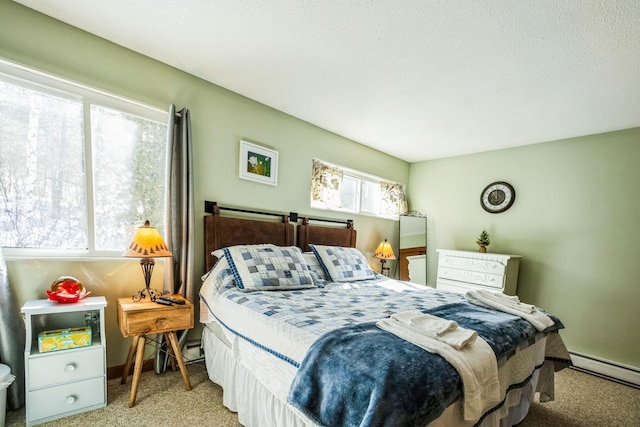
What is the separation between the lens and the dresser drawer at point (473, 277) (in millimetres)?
3307

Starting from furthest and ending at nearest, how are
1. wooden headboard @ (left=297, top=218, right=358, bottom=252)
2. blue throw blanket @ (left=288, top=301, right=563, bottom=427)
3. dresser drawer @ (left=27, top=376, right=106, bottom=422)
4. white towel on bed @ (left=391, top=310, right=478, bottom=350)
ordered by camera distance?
wooden headboard @ (left=297, top=218, right=358, bottom=252), dresser drawer @ (left=27, top=376, right=106, bottom=422), white towel on bed @ (left=391, top=310, right=478, bottom=350), blue throw blanket @ (left=288, top=301, right=563, bottom=427)

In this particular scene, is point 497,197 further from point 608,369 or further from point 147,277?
point 147,277

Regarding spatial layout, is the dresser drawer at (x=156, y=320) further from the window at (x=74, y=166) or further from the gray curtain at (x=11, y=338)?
the window at (x=74, y=166)

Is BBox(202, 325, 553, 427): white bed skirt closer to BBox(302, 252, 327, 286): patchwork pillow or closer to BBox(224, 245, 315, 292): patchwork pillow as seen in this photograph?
BBox(224, 245, 315, 292): patchwork pillow

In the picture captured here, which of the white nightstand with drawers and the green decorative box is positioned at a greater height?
the green decorative box

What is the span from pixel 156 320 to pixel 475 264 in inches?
132

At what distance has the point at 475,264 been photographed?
3520mm

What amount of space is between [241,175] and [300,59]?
1166 millimetres

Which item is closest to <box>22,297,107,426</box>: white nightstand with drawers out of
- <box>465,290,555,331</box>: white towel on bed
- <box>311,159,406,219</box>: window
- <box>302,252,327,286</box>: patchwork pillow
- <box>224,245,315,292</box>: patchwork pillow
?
<box>224,245,315,292</box>: patchwork pillow

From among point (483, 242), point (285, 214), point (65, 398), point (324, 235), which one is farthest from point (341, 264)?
point (65, 398)

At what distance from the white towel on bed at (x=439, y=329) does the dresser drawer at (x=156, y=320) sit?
1422mm

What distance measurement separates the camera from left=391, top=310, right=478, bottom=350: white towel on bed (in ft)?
3.92

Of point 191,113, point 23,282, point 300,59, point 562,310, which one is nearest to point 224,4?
point 300,59

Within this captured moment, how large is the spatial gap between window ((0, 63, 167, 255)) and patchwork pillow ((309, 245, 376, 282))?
1473 mm
